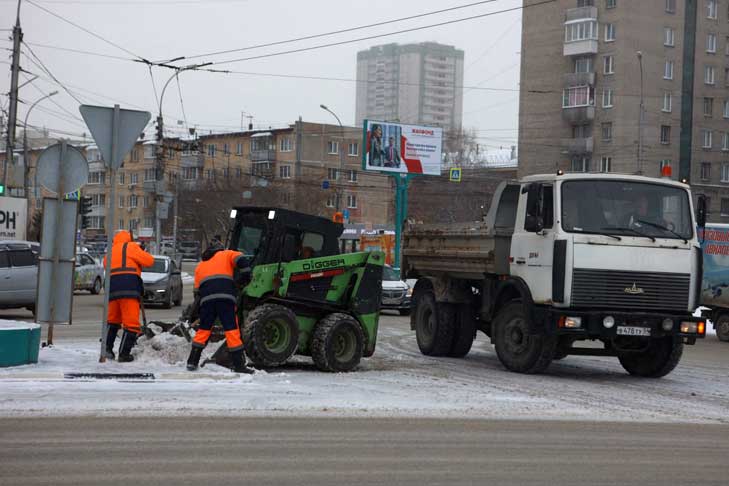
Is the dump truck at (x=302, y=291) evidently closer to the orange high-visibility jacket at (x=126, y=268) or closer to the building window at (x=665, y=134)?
the orange high-visibility jacket at (x=126, y=268)

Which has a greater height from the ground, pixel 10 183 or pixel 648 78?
pixel 648 78

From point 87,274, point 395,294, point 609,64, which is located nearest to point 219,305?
point 395,294

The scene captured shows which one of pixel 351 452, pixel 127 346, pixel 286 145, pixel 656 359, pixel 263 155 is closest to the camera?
pixel 351 452

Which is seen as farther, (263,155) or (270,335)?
(263,155)

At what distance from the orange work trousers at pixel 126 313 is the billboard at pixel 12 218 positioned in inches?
1005

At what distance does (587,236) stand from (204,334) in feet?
17.1

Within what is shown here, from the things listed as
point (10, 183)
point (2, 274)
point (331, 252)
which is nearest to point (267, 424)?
point (331, 252)

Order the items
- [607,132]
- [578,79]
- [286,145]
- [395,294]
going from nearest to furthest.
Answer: [395,294] → [607,132] → [578,79] → [286,145]

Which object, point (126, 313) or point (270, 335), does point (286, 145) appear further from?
point (126, 313)

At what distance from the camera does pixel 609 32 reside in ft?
225

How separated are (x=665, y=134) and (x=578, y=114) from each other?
5.68m

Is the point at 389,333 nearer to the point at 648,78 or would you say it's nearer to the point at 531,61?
the point at 648,78

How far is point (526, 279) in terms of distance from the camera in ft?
48.8

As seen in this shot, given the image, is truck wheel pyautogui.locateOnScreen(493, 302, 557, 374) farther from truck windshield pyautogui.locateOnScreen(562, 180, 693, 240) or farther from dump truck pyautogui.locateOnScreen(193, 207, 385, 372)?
dump truck pyautogui.locateOnScreen(193, 207, 385, 372)
